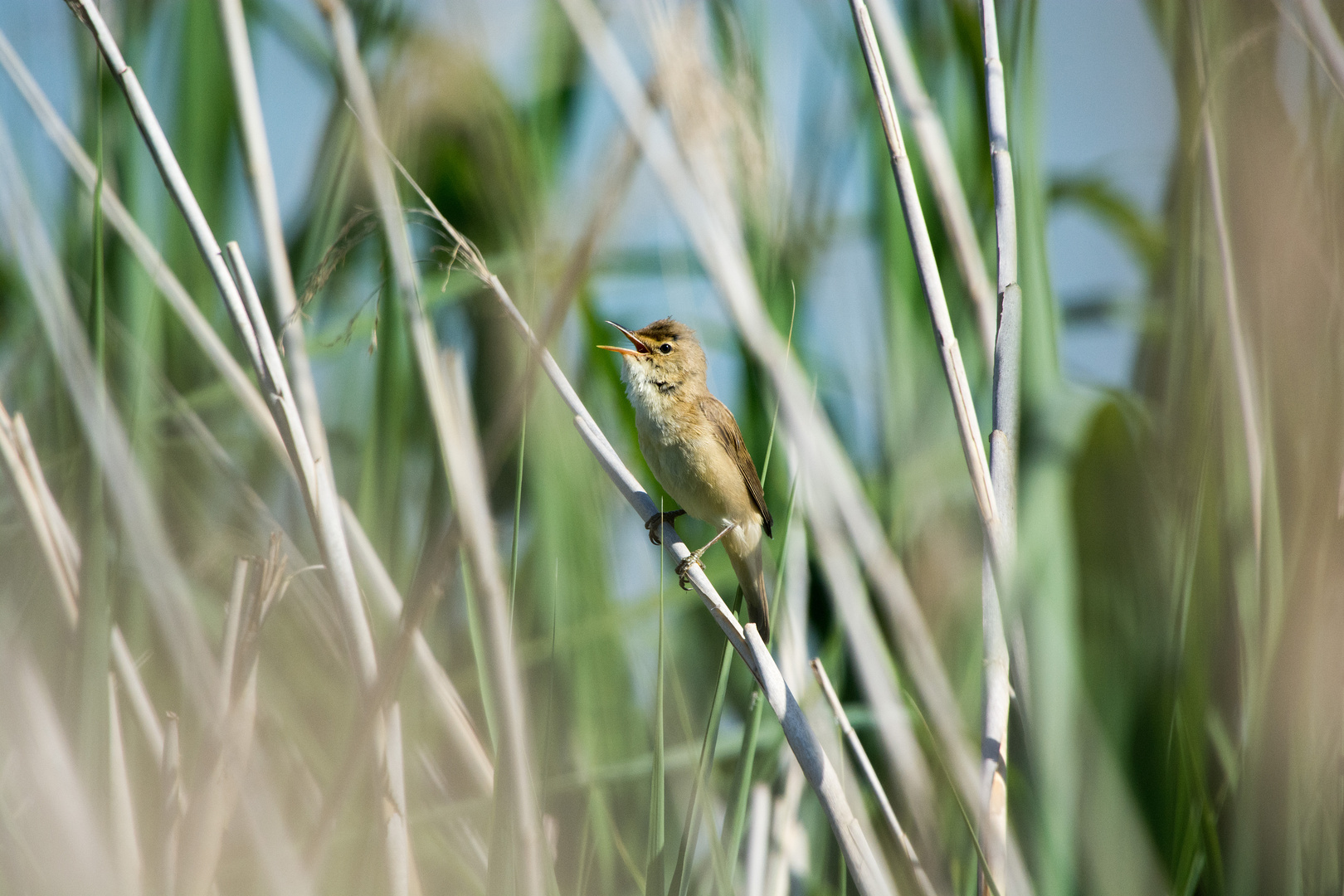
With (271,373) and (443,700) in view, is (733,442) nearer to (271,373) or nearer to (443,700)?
(443,700)

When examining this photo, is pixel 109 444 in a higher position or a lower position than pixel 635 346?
lower

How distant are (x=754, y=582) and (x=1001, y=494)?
120 centimetres

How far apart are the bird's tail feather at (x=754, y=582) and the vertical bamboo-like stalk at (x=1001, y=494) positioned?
108cm

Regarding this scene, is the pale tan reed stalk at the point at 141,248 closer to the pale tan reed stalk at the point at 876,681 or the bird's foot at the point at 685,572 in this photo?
the bird's foot at the point at 685,572

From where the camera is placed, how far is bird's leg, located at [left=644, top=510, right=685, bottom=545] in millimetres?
2067

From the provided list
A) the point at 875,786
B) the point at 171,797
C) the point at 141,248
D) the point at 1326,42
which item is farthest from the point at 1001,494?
the point at 141,248

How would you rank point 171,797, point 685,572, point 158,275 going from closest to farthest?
point 171,797, point 158,275, point 685,572

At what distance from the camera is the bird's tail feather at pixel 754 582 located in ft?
8.47

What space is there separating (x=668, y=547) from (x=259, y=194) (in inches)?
44.0

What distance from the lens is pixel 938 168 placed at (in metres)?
1.75

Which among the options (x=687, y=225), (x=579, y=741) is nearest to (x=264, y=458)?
(x=579, y=741)

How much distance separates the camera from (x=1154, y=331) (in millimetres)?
2152

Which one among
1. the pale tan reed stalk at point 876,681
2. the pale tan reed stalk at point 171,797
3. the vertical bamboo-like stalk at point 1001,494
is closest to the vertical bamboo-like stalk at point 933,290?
the vertical bamboo-like stalk at point 1001,494

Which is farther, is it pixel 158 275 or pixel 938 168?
pixel 158 275
